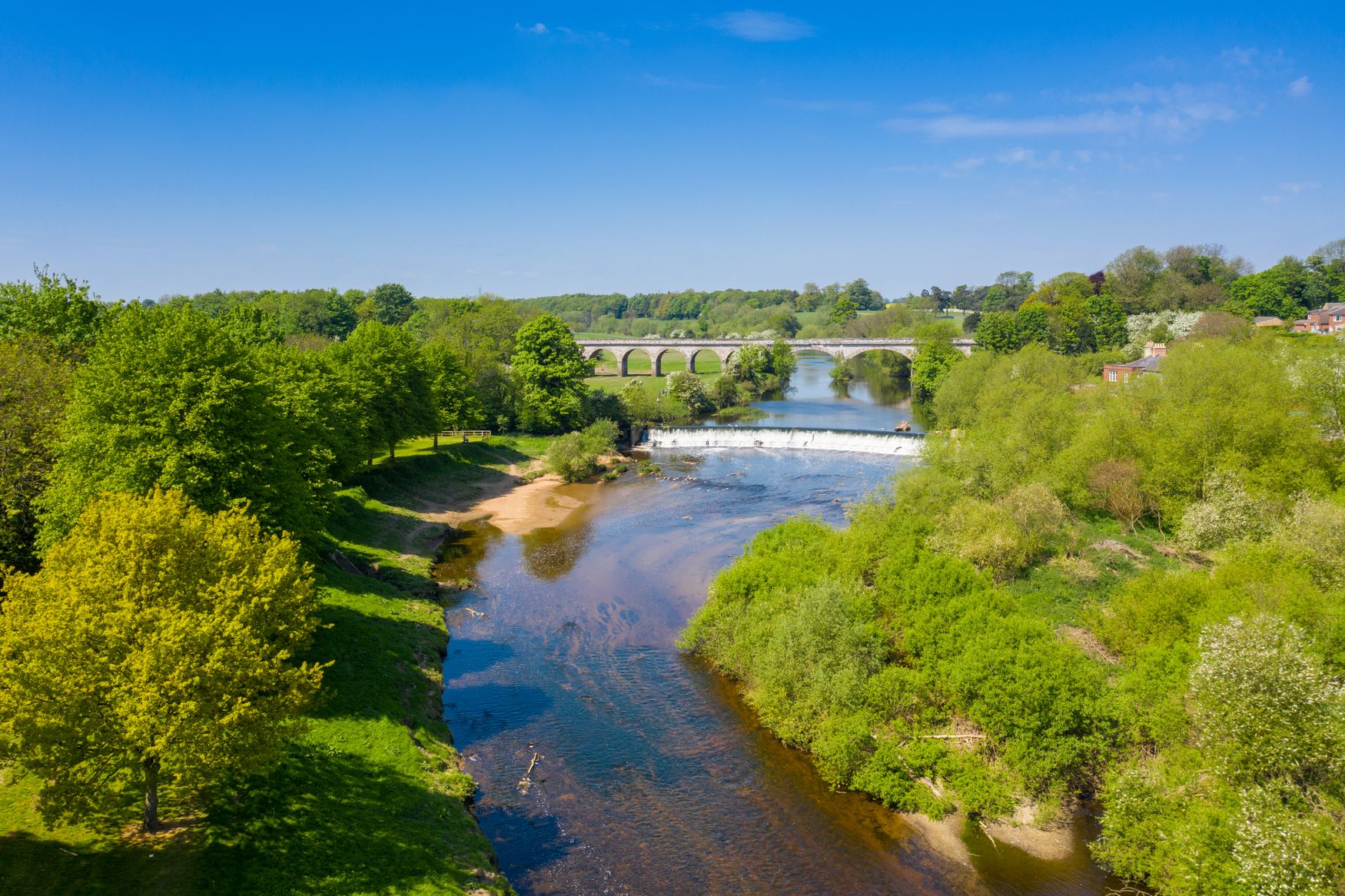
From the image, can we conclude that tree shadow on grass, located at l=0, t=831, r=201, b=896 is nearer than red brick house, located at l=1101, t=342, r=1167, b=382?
Yes

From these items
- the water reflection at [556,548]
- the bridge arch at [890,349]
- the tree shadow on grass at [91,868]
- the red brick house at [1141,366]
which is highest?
the bridge arch at [890,349]

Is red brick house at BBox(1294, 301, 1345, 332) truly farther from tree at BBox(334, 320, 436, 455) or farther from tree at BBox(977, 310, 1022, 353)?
tree at BBox(334, 320, 436, 455)

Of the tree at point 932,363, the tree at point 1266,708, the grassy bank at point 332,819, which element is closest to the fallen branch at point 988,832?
the tree at point 1266,708

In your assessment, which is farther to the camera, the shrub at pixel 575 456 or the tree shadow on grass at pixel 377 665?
the shrub at pixel 575 456

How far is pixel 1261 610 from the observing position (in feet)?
82.6

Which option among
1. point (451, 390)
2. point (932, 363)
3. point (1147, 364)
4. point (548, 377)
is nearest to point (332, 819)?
point (451, 390)

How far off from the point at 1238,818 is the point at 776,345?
123 m

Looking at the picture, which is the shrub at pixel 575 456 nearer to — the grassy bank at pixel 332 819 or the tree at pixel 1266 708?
the grassy bank at pixel 332 819

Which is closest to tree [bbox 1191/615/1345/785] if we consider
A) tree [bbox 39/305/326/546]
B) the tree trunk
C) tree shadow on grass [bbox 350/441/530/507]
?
the tree trunk

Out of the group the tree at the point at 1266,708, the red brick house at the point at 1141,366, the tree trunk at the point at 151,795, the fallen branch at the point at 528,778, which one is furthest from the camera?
the red brick house at the point at 1141,366

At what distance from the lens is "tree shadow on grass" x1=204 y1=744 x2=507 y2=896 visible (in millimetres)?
20125

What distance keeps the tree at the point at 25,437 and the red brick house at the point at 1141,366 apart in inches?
3478

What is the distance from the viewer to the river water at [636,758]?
76.1ft

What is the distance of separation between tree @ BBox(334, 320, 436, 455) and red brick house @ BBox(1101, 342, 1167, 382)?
2751 inches
